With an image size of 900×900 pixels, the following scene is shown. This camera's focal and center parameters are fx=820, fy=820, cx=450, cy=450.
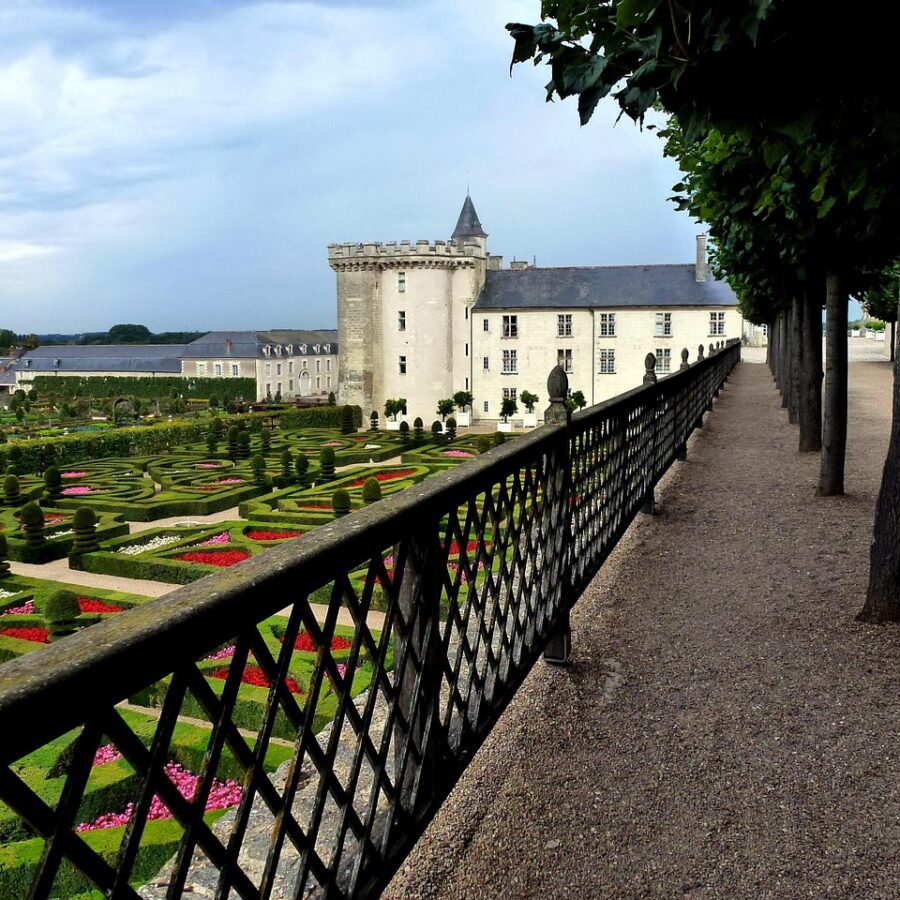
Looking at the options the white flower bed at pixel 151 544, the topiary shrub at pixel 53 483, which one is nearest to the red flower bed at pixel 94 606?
the white flower bed at pixel 151 544

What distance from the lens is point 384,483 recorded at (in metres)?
21.7

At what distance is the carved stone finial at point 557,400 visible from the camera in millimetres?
4527

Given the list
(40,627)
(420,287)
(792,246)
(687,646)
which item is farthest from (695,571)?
(420,287)

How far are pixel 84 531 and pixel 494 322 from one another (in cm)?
4075

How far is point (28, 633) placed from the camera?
1034 centimetres

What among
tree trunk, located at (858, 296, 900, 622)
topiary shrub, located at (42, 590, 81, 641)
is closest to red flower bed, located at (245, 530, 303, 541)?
topiary shrub, located at (42, 590, 81, 641)

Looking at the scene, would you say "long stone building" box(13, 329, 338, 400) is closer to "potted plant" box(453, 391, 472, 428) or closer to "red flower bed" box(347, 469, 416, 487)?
"potted plant" box(453, 391, 472, 428)

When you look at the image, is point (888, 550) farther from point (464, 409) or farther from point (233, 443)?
point (464, 409)

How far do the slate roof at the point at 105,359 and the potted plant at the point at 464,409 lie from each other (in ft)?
122

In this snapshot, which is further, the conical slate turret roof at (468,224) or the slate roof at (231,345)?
the slate roof at (231,345)

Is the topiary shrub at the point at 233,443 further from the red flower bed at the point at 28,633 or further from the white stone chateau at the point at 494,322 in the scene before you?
the white stone chateau at the point at 494,322

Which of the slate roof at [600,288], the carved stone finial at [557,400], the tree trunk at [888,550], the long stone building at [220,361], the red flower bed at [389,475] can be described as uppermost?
the slate roof at [600,288]

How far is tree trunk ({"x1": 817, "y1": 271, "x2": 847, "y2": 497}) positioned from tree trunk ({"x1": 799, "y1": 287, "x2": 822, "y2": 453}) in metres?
2.25

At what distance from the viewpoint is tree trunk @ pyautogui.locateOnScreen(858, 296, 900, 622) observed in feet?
16.7
